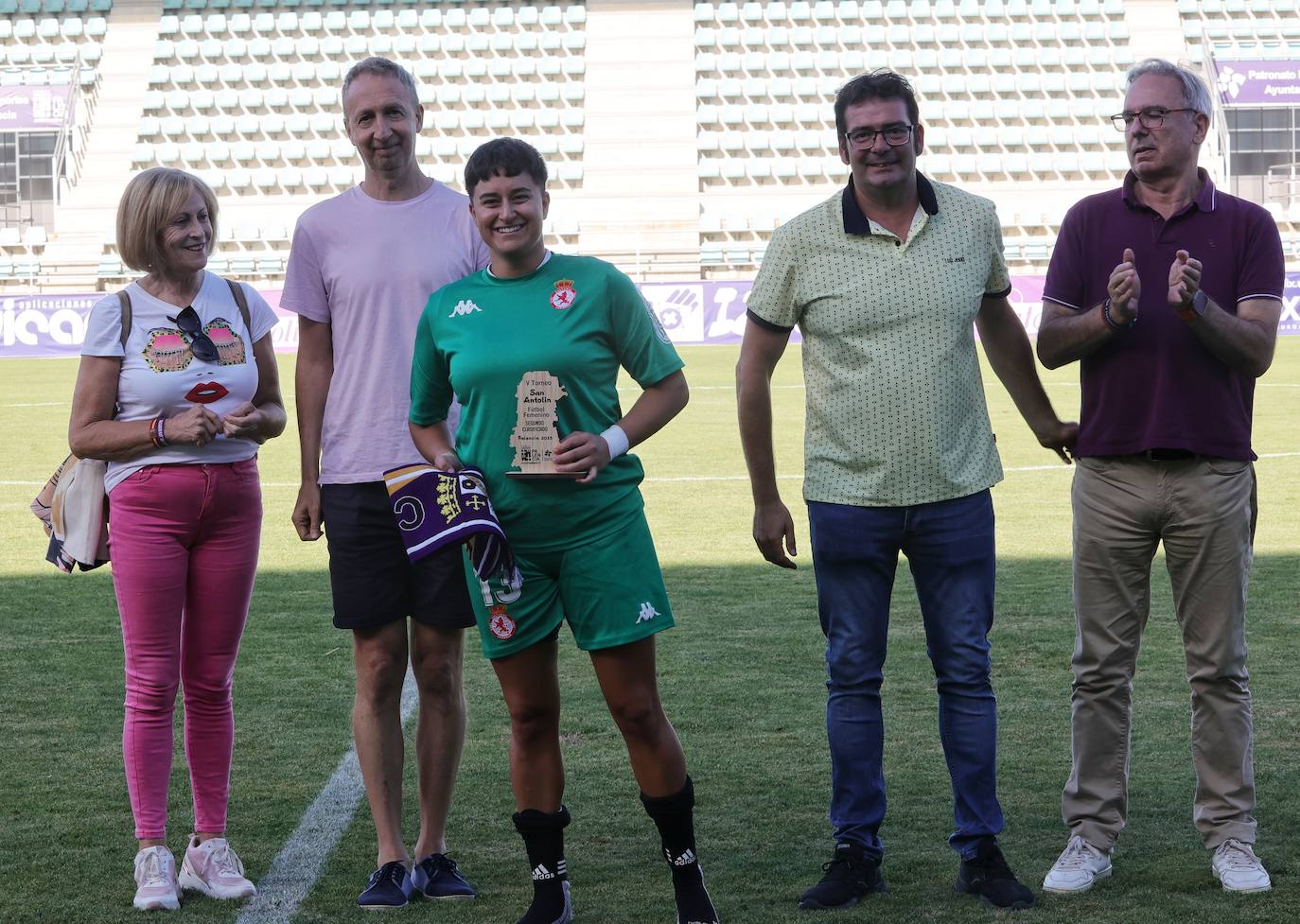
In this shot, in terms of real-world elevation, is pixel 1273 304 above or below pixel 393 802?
above

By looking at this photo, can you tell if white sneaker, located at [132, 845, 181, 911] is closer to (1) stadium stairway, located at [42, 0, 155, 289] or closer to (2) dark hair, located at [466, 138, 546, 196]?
(2) dark hair, located at [466, 138, 546, 196]

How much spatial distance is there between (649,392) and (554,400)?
264 millimetres

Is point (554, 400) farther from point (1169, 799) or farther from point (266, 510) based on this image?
point (266, 510)

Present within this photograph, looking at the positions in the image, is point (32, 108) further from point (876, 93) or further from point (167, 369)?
point (876, 93)

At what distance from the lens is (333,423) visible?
3.99 metres

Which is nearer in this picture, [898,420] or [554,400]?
[554,400]

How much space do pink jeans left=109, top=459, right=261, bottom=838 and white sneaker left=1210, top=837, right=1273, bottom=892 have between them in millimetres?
2440

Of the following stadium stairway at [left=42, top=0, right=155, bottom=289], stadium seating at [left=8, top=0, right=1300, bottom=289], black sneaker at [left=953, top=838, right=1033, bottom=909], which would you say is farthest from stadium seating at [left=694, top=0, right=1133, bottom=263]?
black sneaker at [left=953, top=838, right=1033, bottom=909]

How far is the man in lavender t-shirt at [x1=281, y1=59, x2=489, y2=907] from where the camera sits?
154 inches

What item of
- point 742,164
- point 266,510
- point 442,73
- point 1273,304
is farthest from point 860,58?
point 1273,304

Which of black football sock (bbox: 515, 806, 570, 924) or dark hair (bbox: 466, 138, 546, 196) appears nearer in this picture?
dark hair (bbox: 466, 138, 546, 196)

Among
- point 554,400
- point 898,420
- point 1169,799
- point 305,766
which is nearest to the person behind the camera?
point 554,400

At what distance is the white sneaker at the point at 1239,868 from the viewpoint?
3781 mm

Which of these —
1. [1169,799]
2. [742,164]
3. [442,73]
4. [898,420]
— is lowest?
[1169,799]
